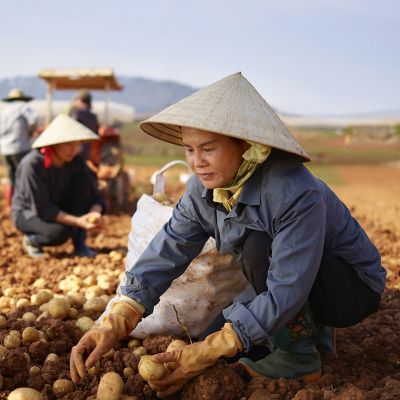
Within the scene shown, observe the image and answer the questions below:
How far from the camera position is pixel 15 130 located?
634 cm

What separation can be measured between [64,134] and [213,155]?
84.8 inches

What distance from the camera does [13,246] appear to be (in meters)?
4.86

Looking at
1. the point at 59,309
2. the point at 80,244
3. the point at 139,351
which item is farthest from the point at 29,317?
the point at 80,244

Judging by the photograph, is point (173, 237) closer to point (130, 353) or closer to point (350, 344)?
point (130, 353)

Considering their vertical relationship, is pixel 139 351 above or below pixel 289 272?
below

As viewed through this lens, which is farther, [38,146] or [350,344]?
[38,146]

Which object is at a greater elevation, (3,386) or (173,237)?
(173,237)

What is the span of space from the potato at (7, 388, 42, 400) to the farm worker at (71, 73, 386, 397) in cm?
14

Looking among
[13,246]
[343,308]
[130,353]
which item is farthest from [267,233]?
[13,246]

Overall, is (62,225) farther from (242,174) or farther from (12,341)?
(242,174)

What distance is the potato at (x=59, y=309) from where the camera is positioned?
272 centimetres

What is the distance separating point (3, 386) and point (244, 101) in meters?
1.30

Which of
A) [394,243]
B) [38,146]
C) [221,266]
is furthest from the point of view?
[394,243]

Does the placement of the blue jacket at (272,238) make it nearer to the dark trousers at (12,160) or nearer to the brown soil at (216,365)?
the brown soil at (216,365)
